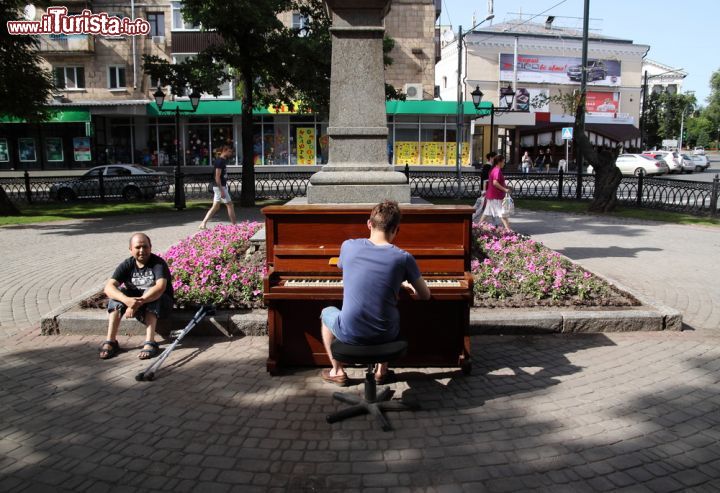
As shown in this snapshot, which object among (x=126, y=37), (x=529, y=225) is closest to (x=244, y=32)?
(x=529, y=225)

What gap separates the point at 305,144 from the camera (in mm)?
38562

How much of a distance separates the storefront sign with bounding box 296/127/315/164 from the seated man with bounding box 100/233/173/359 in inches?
1310

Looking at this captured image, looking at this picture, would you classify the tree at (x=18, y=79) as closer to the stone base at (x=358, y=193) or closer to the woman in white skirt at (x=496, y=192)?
the woman in white skirt at (x=496, y=192)

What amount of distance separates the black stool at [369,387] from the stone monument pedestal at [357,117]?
304cm

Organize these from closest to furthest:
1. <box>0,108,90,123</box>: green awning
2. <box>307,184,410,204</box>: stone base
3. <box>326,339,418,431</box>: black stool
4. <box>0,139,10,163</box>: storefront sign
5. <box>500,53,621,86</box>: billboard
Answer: <box>326,339,418,431</box>: black stool < <box>307,184,410,204</box>: stone base < <box>0,108,90,123</box>: green awning < <box>0,139,10,163</box>: storefront sign < <box>500,53,621,86</box>: billboard

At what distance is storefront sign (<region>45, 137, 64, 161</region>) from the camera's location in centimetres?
3831

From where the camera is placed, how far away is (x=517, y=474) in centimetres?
356

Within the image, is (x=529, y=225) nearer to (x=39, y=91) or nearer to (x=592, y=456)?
(x=592, y=456)

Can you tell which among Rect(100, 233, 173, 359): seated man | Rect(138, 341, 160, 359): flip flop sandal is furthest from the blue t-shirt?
Rect(100, 233, 173, 359): seated man

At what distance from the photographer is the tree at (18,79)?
1734 cm

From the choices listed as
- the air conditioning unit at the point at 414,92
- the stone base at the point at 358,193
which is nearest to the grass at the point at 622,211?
the stone base at the point at 358,193

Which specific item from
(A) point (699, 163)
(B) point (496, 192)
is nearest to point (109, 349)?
(B) point (496, 192)

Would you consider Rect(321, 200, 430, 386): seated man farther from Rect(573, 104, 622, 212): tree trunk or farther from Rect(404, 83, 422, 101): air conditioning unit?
Rect(404, 83, 422, 101): air conditioning unit

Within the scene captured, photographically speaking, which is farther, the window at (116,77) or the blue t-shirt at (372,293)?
the window at (116,77)
